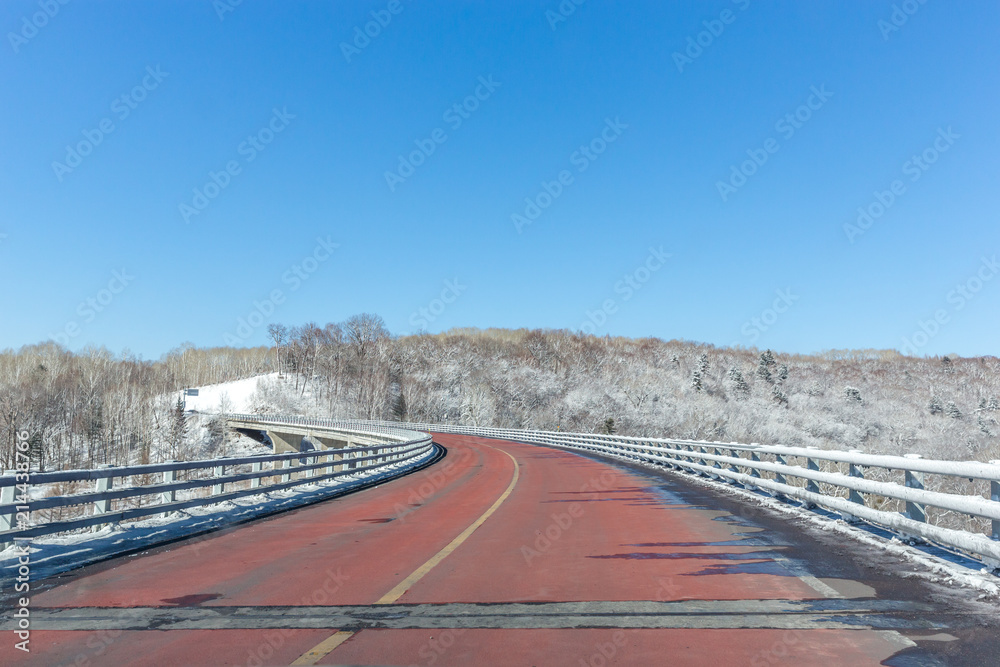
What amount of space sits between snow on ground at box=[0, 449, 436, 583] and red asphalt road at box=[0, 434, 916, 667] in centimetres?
43

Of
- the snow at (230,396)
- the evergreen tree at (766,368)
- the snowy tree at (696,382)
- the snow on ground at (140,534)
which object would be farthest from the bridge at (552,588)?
the snow at (230,396)

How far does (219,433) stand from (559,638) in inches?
3389

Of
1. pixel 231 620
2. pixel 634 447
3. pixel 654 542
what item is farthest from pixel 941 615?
pixel 634 447

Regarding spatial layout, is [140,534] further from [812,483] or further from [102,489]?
[812,483]

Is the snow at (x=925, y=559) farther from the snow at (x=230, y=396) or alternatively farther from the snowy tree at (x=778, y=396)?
the snow at (x=230, y=396)

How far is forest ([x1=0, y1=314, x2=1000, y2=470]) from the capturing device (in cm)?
7056

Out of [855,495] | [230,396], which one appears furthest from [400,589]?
[230,396]

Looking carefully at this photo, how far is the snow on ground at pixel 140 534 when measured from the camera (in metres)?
7.05

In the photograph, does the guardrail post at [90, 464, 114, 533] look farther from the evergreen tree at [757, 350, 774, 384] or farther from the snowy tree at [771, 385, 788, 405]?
the evergreen tree at [757, 350, 774, 384]

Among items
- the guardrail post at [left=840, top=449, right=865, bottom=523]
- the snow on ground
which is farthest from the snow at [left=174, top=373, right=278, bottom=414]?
the guardrail post at [left=840, top=449, right=865, bottom=523]

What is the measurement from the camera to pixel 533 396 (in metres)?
106

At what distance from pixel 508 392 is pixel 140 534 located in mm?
97835

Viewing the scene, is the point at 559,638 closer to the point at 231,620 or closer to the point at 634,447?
the point at 231,620

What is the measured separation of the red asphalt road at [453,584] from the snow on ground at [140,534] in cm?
43
